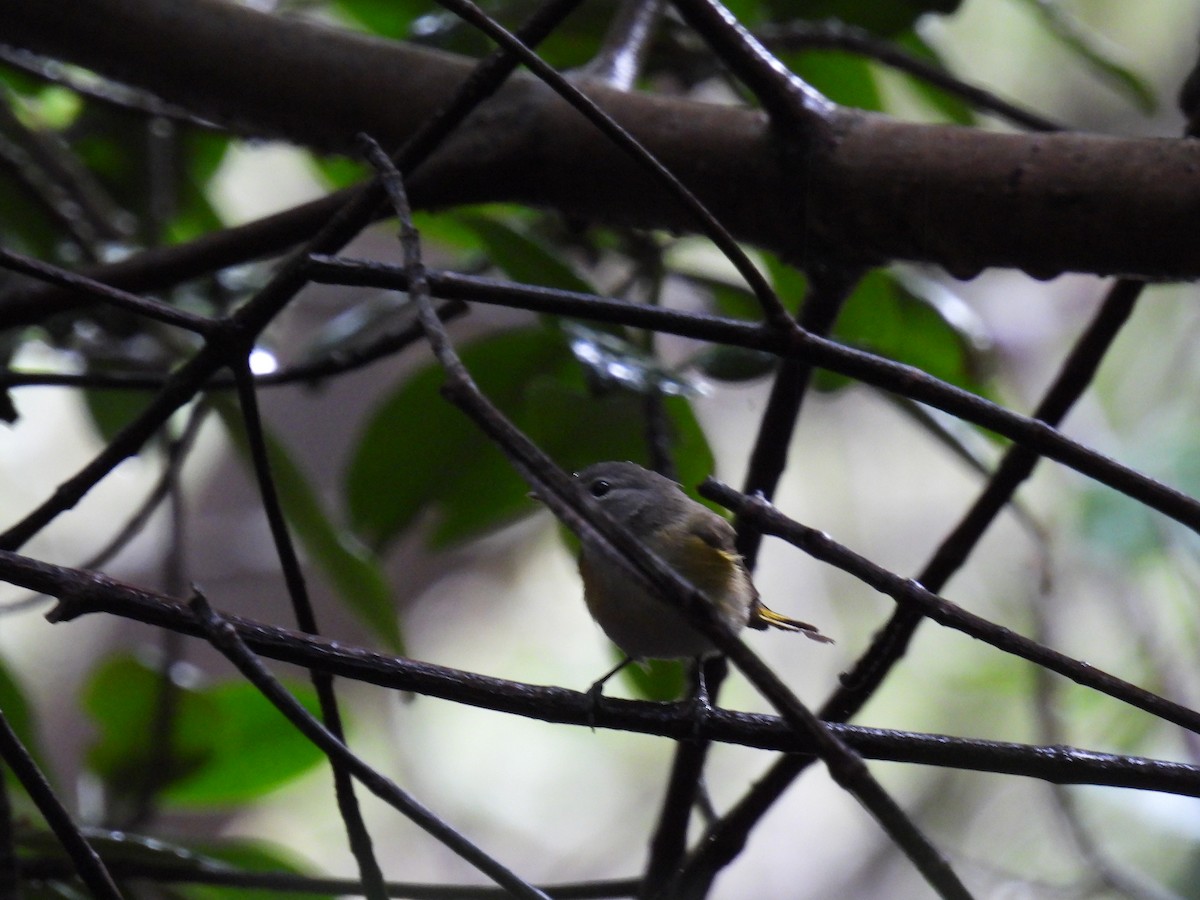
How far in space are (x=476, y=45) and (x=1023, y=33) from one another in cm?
264

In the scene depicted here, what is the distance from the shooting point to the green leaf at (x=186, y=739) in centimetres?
138

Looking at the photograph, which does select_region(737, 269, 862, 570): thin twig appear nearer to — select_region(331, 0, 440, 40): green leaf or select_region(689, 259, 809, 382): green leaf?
select_region(689, 259, 809, 382): green leaf

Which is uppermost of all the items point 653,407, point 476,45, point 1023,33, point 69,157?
point 1023,33

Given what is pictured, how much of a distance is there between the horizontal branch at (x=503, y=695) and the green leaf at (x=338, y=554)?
2.16ft

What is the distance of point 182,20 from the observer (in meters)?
1.03

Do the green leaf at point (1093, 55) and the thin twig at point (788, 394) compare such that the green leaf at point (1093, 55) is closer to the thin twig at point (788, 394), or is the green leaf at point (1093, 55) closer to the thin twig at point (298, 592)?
the thin twig at point (788, 394)

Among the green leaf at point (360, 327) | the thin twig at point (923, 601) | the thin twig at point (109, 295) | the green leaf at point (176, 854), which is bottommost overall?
the thin twig at point (923, 601)

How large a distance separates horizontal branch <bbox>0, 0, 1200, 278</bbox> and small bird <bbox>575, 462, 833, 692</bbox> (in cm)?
28

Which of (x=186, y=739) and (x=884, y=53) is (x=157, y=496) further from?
(x=884, y=53)

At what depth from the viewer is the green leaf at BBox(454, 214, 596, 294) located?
3.54 ft

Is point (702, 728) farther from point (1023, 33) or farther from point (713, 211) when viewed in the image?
point (1023, 33)

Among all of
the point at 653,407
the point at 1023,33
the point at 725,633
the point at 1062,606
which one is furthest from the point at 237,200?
the point at 725,633

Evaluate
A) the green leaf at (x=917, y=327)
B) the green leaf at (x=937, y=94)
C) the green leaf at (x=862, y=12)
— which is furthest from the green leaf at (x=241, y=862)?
the green leaf at (x=937, y=94)

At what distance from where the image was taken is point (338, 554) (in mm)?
1185
